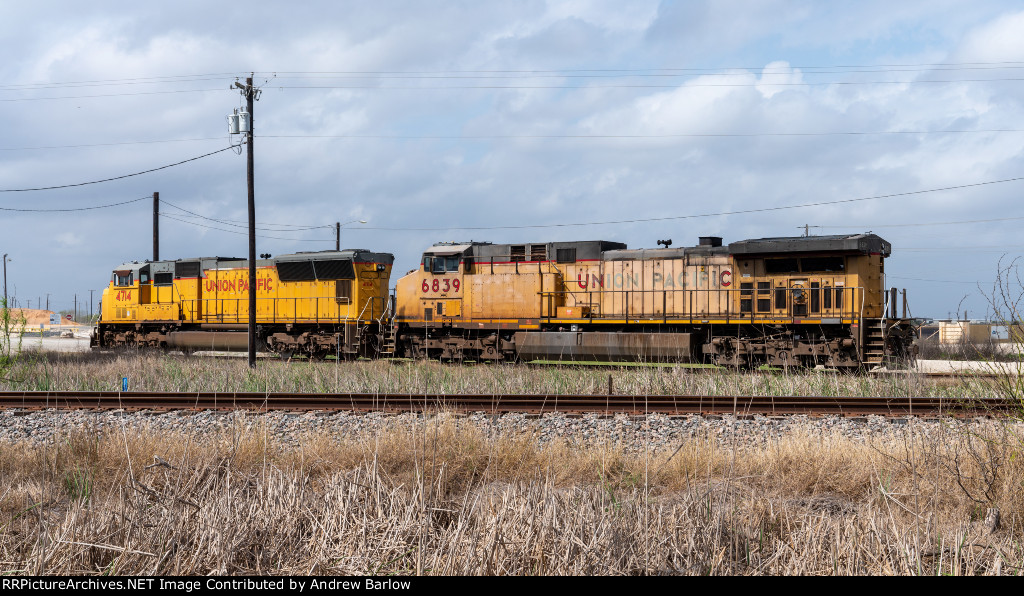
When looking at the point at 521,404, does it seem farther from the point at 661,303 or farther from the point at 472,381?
the point at 661,303

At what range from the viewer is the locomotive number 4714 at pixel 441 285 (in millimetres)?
21094

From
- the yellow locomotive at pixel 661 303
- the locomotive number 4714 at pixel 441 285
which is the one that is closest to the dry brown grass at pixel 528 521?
the yellow locomotive at pixel 661 303

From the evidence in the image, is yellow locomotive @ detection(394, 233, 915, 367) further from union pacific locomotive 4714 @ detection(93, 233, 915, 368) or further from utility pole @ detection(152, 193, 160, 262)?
utility pole @ detection(152, 193, 160, 262)

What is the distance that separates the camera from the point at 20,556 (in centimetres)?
437

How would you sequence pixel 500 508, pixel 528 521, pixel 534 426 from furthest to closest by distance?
pixel 534 426
pixel 500 508
pixel 528 521

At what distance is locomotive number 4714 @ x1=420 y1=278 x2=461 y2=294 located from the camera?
69.2 feet

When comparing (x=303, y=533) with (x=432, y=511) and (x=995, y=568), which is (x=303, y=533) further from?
(x=995, y=568)

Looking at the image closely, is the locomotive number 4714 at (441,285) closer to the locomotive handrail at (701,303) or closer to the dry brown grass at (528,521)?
the locomotive handrail at (701,303)

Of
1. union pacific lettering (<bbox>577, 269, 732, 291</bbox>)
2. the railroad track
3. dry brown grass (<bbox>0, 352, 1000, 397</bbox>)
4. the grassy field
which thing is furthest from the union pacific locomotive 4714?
the grassy field

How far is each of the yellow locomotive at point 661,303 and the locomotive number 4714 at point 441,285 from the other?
3 cm

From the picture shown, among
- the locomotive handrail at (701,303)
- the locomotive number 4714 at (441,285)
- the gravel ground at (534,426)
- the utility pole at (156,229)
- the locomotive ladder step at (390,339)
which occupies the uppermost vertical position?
the utility pole at (156,229)

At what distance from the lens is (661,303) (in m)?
19.0

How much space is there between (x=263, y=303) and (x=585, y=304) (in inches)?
444

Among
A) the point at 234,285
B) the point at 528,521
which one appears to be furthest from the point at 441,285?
the point at 528,521
